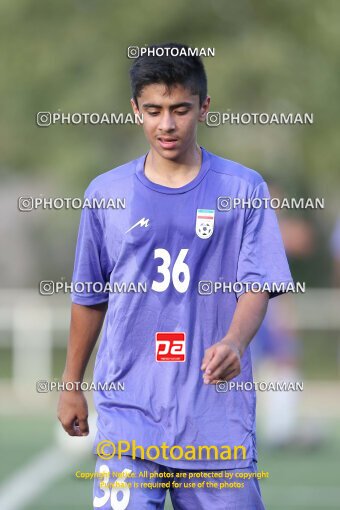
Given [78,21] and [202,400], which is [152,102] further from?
[78,21]

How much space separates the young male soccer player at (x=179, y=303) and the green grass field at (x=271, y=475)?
4441mm

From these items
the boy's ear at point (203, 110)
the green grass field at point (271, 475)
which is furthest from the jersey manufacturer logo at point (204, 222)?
the green grass field at point (271, 475)

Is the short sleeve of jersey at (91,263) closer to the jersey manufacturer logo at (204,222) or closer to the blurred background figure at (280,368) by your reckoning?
the jersey manufacturer logo at (204,222)

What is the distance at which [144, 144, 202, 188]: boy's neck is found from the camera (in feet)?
18.9

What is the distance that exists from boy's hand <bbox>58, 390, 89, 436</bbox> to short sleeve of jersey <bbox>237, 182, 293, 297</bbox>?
81 cm

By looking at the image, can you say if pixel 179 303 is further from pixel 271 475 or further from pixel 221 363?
pixel 271 475

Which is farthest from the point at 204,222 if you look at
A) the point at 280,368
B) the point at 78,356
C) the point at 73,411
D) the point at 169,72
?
the point at 280,368

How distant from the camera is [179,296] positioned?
223 inches

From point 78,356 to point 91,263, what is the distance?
39 centimetres

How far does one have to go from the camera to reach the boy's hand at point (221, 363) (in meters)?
5.30

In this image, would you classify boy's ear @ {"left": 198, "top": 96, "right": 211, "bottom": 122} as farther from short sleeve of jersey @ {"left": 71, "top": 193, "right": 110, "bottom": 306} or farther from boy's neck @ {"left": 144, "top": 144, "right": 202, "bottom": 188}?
short sleeve of jersey @ {"left": 71, "top": 193, "right": 110, "bottom": 306}

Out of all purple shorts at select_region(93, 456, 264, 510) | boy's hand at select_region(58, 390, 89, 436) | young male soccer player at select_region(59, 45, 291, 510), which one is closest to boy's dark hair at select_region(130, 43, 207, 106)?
young male soccer player at select_region(59, 45, 291, 510)

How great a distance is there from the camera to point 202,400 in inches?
223

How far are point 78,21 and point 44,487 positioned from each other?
35.0 feet
